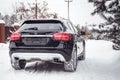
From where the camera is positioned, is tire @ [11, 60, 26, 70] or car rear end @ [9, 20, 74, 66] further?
tire @ [11, 60, 26, 70]

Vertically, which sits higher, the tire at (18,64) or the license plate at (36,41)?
the license plate at (36,41)

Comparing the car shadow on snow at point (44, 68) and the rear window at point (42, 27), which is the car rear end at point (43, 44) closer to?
the rear window at point (42, 27)

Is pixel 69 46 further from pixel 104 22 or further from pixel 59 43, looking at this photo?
pixel 104 22

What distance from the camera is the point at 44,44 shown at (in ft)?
28.2

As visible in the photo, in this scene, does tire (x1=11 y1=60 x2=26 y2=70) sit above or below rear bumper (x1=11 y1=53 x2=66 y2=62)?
below

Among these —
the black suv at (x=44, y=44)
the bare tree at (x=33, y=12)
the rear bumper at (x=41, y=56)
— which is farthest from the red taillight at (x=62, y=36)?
the bare tree at (x=33, y=12)

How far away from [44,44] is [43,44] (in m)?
0.03

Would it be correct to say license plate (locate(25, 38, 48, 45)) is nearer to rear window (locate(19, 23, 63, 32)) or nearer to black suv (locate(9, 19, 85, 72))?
black suv (locate(9, 19, 85, 72))

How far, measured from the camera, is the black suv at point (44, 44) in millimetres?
8547

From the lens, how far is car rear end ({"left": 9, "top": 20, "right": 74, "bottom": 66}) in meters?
8.54

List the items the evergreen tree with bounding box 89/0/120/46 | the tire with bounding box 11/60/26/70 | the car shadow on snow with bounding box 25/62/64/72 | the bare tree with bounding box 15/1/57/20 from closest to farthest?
the evergreen tree with bounding box 89/0/120/46 → the tire with bounding box 11/60/26/70 → the car shadow on snow with bounding box 25/62/64/72 → the bare tree with bounding box 15/1/57/20

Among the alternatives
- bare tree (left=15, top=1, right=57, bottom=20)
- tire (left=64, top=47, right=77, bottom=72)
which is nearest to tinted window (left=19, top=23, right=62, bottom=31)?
tire (left=64, top=47, right=77, bottom=72)

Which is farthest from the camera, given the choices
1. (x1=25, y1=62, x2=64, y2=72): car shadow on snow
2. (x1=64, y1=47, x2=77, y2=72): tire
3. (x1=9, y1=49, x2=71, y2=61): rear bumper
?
(x1=25, y1=62, x2=64, y2=72): car shadow on snow

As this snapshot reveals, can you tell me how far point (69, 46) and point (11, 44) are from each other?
159 centimetres
